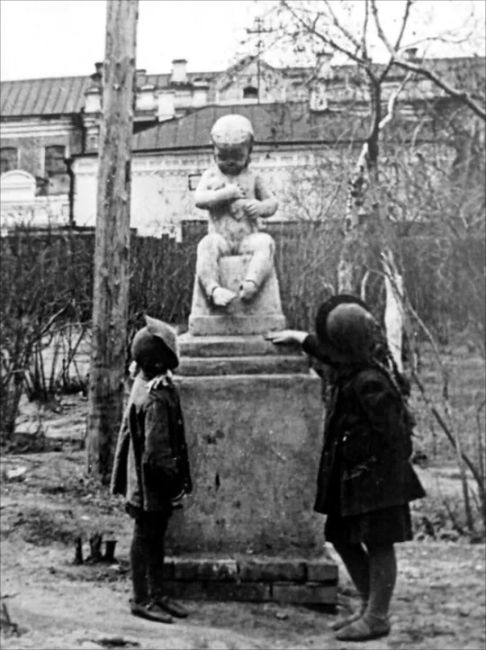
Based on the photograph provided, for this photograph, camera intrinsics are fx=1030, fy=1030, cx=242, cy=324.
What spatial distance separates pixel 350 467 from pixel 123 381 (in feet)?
15.6

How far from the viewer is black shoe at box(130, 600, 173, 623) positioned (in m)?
5.16

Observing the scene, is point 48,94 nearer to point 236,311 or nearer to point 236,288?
point 236,288

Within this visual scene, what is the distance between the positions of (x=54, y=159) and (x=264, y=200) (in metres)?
29.5

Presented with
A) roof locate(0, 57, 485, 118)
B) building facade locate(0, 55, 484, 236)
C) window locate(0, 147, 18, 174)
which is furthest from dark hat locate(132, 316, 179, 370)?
window locate(0, 147, 18, 174)

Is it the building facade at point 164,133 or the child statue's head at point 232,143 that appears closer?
the child statue's head at point 232,143

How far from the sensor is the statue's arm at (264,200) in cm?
614

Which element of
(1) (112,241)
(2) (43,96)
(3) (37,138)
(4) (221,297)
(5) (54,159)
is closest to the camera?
(4) (221,297)

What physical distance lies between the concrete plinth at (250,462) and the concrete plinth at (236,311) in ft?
1.16

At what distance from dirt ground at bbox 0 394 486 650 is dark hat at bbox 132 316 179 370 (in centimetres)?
132

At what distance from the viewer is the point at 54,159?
34.6 m

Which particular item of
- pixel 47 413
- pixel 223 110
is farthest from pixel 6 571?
pixel 223 110

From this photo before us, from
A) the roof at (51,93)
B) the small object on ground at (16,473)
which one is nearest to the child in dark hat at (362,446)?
the small object on ground at (16,473)

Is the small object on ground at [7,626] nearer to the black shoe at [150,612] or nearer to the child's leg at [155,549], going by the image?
the black shoe at [150,612]

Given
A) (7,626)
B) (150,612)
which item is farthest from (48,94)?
(7,626)
